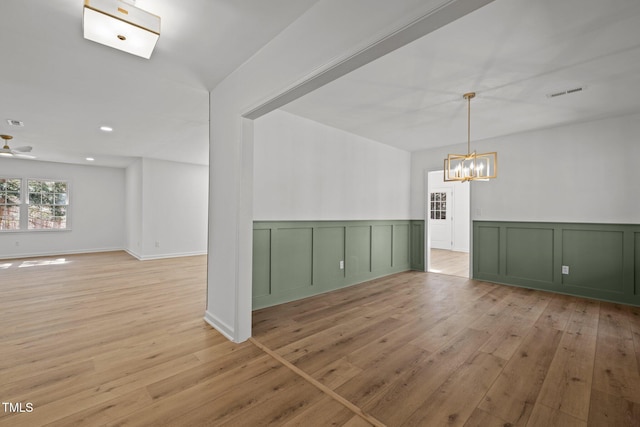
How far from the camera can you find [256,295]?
3.39 m

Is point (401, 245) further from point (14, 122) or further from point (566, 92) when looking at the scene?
point (14, 122)

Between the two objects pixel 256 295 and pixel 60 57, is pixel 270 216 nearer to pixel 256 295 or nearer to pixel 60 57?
pixel 256 295

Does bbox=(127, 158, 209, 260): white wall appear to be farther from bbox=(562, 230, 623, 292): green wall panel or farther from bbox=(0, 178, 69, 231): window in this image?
bbox=(562, 230, 623, 292): green wall panel

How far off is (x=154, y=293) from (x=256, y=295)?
1776 mm

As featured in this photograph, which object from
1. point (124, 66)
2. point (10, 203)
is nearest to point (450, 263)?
point (124, 66)

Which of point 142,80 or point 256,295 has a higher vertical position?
point 142,80

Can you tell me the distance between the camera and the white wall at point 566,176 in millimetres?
3844

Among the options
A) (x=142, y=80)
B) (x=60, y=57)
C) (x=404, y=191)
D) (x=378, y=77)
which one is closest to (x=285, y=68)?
(x=378, y=77)

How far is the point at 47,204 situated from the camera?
7438 millimetres

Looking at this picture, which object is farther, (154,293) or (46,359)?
(154,293)

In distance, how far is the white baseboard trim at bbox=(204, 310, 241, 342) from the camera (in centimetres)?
261

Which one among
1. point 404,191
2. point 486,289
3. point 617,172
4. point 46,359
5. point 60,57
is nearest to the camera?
point 46,359

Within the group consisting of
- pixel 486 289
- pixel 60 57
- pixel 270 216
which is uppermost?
pixel 60 57

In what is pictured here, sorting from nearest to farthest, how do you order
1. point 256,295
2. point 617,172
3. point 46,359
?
point 46,359 < point 256,295 < point 617,172
